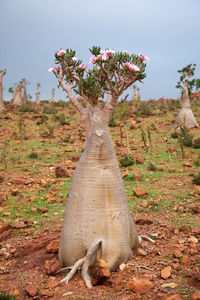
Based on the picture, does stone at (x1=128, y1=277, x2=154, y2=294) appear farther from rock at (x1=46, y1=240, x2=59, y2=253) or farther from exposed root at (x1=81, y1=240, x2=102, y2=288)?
rock at (x1=46, y1=240, x2=59, y2=253)

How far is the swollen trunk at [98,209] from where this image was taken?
2762 millimetres

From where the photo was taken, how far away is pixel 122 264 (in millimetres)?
2781

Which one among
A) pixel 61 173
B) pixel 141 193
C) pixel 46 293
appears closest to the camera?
pixel 46 293

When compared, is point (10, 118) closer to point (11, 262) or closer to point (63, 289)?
point (11, 262)

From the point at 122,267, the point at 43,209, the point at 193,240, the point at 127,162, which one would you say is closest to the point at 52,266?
the point at 122,267

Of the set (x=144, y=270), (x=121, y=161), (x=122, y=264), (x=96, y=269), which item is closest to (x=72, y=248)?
(x=96, y=269)

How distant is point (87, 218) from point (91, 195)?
0.77 ft

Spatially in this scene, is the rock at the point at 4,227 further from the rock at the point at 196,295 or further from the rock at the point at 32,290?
the rock at the point at 196,295

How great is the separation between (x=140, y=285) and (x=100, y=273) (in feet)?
1.31

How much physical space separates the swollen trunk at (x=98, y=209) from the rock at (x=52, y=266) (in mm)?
80

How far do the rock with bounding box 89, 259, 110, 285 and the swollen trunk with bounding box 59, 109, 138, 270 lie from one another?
0.13m

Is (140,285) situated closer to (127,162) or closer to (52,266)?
(52,266)

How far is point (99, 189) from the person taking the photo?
2.81 m

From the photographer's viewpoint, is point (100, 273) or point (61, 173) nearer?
point (100, 273)
